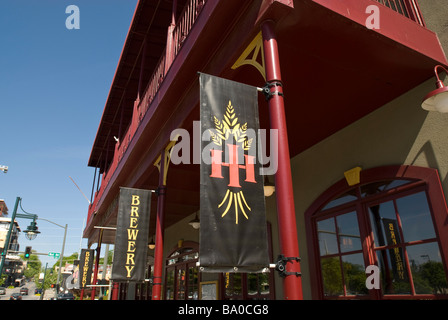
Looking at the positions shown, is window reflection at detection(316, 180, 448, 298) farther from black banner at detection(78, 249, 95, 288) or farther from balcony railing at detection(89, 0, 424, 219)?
black banner at detection(78, 249, 95, 288)

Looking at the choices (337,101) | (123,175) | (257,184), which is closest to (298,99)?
(337,101)

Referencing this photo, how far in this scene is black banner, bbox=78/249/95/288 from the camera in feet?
53.4

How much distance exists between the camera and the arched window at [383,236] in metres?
4.52

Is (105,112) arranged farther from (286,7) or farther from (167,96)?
(286,7)

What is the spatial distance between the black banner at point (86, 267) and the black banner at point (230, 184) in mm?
15239

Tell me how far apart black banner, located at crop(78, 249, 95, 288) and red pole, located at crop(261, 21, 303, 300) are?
15576mm

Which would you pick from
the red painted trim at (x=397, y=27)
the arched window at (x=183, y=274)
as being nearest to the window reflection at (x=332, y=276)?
the red painted trim at (x=397, y=27)

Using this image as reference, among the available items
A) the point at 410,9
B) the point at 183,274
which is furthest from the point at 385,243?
the point at 183,274

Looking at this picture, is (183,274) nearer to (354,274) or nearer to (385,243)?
(354,274)

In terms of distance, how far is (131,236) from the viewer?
→ 7.34 meters

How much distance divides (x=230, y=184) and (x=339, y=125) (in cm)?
369

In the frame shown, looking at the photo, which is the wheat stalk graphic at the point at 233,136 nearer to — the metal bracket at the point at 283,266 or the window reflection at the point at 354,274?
the metal bracket at the point at 283,266

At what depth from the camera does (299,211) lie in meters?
6.98

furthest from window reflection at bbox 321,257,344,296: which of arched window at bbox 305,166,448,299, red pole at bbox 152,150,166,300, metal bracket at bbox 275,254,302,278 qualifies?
metal bracket at bbox 275,254,302,278
